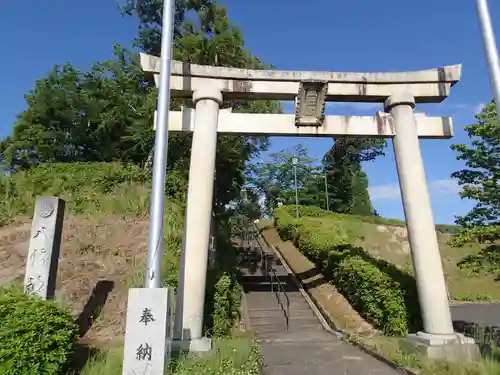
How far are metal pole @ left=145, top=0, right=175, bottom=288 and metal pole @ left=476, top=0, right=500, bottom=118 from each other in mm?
5115

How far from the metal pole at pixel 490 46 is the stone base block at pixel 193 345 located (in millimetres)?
6269

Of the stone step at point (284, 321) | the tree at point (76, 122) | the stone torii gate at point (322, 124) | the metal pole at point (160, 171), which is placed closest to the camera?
the metal pole at point (160, 171)

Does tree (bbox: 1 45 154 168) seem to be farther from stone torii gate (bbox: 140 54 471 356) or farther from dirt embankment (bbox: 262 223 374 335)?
stone torii gate (bbox: 140 54 471 356)

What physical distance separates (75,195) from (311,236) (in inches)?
420

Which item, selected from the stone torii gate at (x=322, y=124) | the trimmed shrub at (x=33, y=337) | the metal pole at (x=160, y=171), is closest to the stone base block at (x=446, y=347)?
the stone torii gate at (x=322, y=124)

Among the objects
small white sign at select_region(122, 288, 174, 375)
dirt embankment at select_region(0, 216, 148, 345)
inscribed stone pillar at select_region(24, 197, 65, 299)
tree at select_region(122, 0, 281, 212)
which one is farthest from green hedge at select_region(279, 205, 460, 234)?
small white sign at select_region(122, 288, 174, 375)

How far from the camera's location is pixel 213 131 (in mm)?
8469

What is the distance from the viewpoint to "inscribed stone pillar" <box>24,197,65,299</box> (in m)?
7.23

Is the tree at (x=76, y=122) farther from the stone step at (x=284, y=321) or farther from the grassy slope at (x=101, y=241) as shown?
the stone step at (x=284, y=321)

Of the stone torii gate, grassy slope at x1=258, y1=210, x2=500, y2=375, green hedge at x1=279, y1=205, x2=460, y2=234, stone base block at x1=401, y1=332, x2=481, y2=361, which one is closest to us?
grassy slope at x1=258, y1=210, x2=500, y2=375

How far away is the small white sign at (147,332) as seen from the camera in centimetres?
470

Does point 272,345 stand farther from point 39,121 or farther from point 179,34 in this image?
point 39,121

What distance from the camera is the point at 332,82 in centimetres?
918

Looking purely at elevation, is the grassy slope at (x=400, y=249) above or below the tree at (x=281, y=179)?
below
